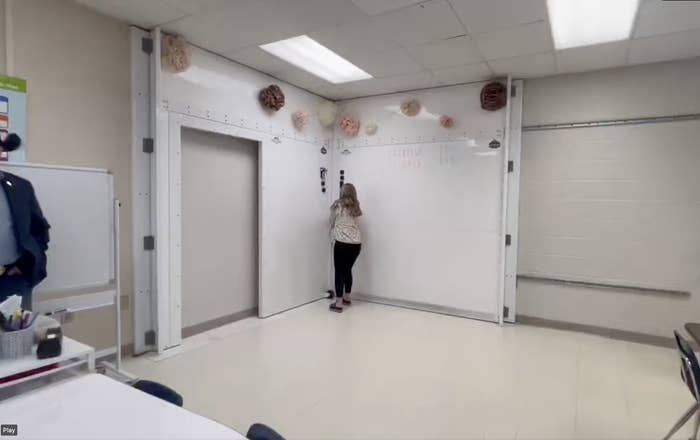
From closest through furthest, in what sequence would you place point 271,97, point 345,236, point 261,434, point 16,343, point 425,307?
point 261,434
point 16,343
point 271,97
point 345,236
point 425,307

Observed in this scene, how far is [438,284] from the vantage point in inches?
189

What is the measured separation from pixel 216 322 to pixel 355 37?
3.15m

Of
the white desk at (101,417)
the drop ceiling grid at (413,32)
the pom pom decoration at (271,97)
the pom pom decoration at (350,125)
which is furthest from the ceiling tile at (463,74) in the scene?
the white desk at (101,417)

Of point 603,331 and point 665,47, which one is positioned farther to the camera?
point 603,331

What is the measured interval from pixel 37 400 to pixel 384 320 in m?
3.56

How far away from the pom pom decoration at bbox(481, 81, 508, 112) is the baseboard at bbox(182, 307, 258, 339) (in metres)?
3.58

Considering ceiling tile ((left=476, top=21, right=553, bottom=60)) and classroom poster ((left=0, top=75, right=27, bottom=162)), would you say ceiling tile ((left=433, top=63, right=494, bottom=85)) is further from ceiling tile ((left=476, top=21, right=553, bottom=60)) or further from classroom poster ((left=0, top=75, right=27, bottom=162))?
classroom poster ((left=0, top=75, right=27, bottom=162))

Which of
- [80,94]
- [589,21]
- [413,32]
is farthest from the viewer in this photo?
[413,32]

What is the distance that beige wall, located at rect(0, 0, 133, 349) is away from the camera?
2619mm

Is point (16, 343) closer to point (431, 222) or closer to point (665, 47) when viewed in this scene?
point (431, 222)

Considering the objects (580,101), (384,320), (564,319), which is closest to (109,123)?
(384,320)

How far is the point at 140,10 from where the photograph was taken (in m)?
2.90

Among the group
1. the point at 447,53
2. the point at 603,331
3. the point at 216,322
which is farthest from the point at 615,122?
the point at 216,322

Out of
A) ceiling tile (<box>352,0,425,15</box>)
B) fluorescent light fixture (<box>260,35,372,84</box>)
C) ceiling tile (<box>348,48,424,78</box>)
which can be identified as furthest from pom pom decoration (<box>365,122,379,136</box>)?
ceiling tile (<box>352,0,425,15</box>)
